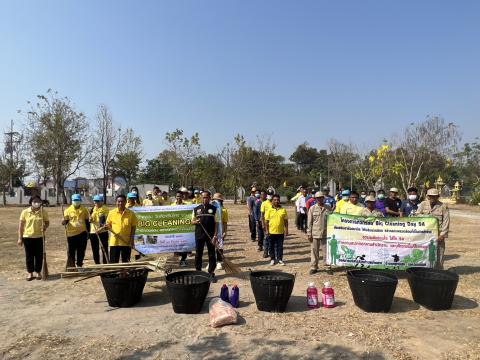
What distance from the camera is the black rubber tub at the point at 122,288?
6.43m

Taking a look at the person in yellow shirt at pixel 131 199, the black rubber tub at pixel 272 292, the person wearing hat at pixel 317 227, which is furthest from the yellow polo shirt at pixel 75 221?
the person wearing hat at pixel 317 227

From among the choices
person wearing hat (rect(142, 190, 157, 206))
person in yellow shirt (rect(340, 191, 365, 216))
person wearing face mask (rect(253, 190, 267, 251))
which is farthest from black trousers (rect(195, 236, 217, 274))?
person wearing face mask (rect(253, 190, 267, 251))

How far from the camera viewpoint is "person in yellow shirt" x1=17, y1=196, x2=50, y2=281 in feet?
27.4

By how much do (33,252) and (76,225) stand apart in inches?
39.6

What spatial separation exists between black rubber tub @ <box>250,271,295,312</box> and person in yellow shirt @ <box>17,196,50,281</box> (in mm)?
4929

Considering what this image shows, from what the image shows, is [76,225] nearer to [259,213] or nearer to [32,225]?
[32,225]

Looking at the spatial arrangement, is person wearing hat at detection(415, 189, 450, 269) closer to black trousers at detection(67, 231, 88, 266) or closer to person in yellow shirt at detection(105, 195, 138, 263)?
person in yellow shirt at detection(105, 195, 138, 263)

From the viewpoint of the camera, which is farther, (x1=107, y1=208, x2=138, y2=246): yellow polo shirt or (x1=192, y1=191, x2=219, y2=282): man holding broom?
(x1=192, y1=191, x2=219, y2=282): man holding broom

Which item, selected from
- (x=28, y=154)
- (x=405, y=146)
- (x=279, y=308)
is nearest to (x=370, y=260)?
(x=279, y=308)

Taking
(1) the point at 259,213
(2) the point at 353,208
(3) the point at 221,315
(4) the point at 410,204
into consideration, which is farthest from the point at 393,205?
(3) the point at 221,315

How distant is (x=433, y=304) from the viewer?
6.41m

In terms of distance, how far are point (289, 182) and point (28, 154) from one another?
31.4m

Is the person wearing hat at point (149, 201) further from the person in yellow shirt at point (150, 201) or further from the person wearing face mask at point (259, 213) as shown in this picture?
the person wearing face mask at point (259, 213)

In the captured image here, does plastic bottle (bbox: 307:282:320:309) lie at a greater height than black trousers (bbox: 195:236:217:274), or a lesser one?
lesser
